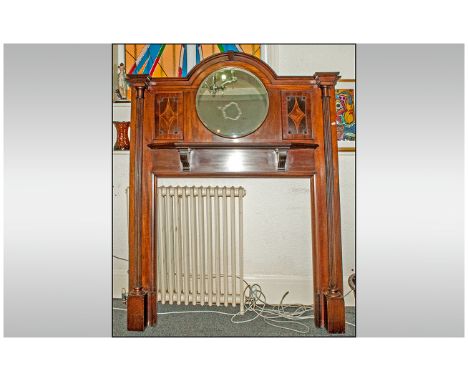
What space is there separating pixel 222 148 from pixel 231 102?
0.86 feet

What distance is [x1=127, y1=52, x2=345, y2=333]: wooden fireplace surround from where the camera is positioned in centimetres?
155

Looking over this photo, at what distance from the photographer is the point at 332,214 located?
5.02 ft

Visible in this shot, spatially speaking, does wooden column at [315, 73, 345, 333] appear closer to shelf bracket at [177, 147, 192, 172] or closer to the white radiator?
the white radiator

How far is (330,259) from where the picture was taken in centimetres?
154

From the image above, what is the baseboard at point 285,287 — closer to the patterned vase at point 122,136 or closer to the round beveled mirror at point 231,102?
the round beveled mirror at point 231,102

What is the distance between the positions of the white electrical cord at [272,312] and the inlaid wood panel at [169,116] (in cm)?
103

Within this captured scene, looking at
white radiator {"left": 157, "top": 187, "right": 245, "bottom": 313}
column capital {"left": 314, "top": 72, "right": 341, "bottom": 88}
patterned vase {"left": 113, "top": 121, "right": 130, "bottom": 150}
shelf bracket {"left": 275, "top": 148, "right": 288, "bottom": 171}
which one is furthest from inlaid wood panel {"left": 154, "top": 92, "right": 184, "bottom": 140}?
column capital {"left": 314, "top": 72, "right": 341, "bottom": 88}

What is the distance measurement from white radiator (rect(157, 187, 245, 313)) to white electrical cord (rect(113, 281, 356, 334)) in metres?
0.09

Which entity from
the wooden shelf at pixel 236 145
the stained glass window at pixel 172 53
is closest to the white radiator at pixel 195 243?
the wooden shelf at pixel 236 145

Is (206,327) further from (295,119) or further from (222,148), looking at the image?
(295,119)

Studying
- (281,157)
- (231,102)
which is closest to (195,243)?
(281,157)

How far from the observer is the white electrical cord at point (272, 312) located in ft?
5.23
